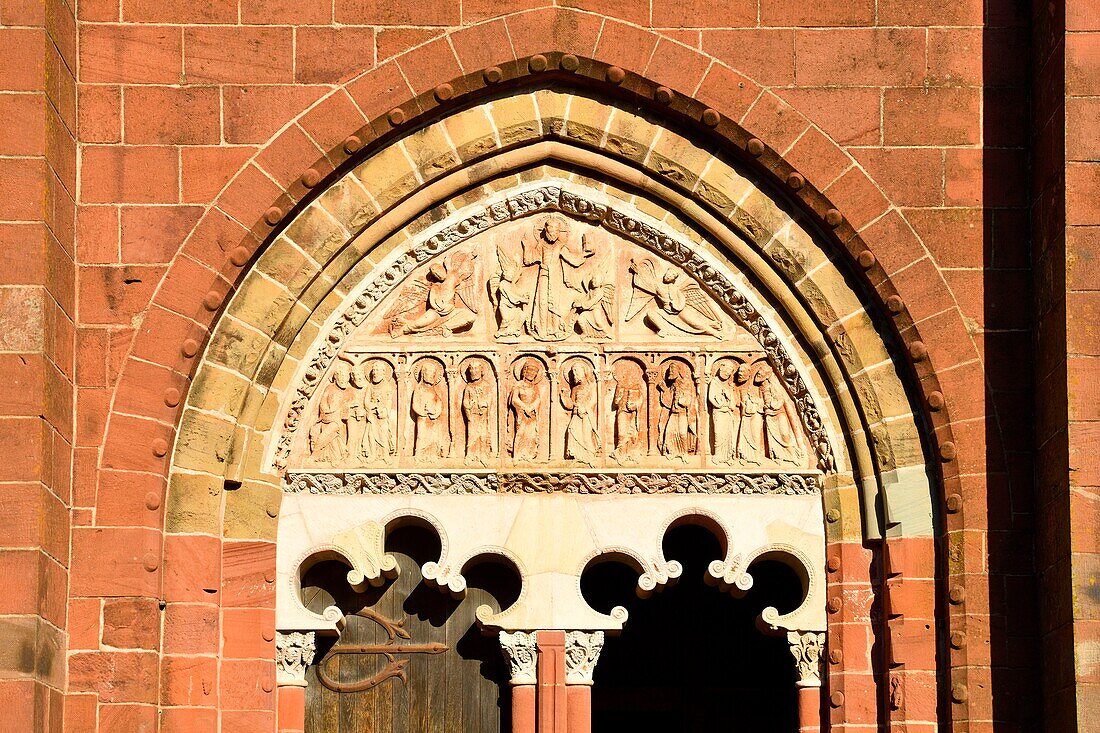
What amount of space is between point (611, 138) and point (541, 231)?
0.72 m

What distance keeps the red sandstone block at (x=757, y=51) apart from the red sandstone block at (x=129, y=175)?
3.31 metres

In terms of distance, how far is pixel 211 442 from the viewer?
11.1 metres

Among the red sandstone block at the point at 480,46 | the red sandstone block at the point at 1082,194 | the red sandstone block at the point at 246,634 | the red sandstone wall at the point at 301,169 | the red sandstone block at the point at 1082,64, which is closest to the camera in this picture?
the red sandstone block at the point at 1082,194

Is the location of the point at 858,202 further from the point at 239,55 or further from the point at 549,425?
the point at 239,55

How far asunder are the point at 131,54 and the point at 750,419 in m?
4.33

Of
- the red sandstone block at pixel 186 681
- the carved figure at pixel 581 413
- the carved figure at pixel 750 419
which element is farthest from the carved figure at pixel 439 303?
the red sandstone block at pixel 186 681

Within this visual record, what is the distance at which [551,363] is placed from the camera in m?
11.6

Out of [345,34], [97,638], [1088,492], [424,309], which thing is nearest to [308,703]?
[97,638]

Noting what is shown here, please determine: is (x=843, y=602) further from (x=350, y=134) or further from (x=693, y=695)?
(x=350, y=134)

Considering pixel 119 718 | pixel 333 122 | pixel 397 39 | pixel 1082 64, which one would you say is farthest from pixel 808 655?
pixel 397 39

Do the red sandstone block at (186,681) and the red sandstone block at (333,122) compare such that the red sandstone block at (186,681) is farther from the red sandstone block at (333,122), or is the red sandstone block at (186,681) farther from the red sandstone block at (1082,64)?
the red sandstone block at (1082,64)

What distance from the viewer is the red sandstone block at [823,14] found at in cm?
1151

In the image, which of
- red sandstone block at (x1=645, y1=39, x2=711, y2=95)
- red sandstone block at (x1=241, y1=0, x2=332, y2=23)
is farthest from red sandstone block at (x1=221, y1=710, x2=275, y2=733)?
red sandstone block at (x1=645, y1=39, x2=711, y2=95)

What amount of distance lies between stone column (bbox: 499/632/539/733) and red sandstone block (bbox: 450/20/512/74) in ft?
11.2
